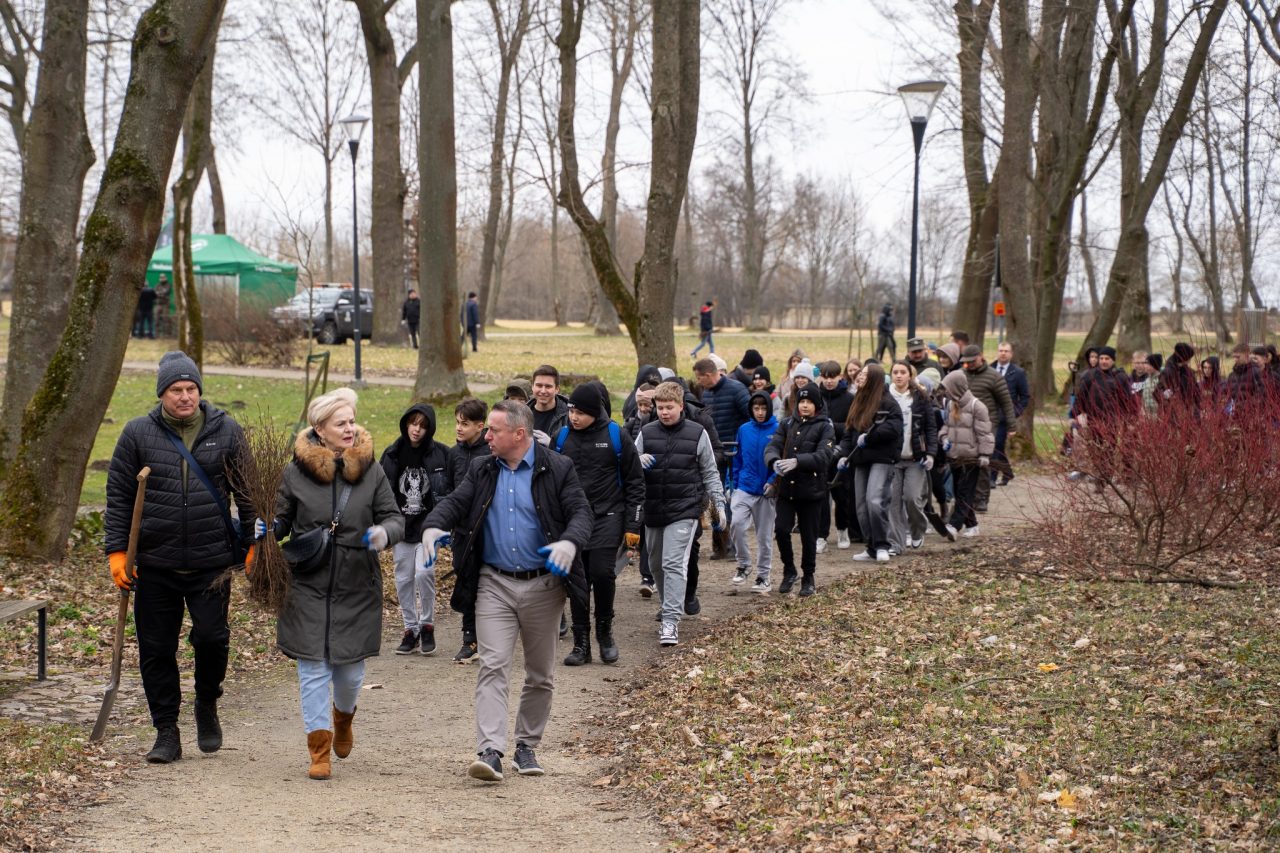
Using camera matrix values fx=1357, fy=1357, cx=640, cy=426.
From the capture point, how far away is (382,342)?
118 feet

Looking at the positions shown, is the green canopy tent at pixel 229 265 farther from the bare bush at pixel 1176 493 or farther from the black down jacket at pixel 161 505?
the black down jacket at pixel 161 505

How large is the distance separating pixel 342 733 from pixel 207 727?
0.76m

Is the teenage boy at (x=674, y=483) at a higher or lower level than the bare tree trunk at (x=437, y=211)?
lower

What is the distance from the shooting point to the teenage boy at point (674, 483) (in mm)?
10070

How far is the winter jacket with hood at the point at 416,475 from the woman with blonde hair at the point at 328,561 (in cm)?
267

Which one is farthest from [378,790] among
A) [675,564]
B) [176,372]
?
[675,564]

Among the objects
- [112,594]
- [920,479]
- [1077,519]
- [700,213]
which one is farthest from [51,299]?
[700,213]

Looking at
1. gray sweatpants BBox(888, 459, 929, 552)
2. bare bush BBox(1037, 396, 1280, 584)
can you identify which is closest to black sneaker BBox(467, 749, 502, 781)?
bare bush BBox(1037, 396, 1280, 584)

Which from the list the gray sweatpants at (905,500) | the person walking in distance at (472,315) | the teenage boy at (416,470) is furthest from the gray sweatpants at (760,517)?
the person walking in distance at (472,315)

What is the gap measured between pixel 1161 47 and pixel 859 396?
14389mm

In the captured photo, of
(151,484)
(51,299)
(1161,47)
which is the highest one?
(1161,47)

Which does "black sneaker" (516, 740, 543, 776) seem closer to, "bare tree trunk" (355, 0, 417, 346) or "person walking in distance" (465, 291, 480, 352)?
"bare tree trunk" (355, 0, 417, 346)

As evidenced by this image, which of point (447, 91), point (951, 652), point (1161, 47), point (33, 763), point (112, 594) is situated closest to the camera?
point (33, 763)

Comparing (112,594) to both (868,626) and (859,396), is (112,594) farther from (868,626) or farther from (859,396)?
(859,396)
